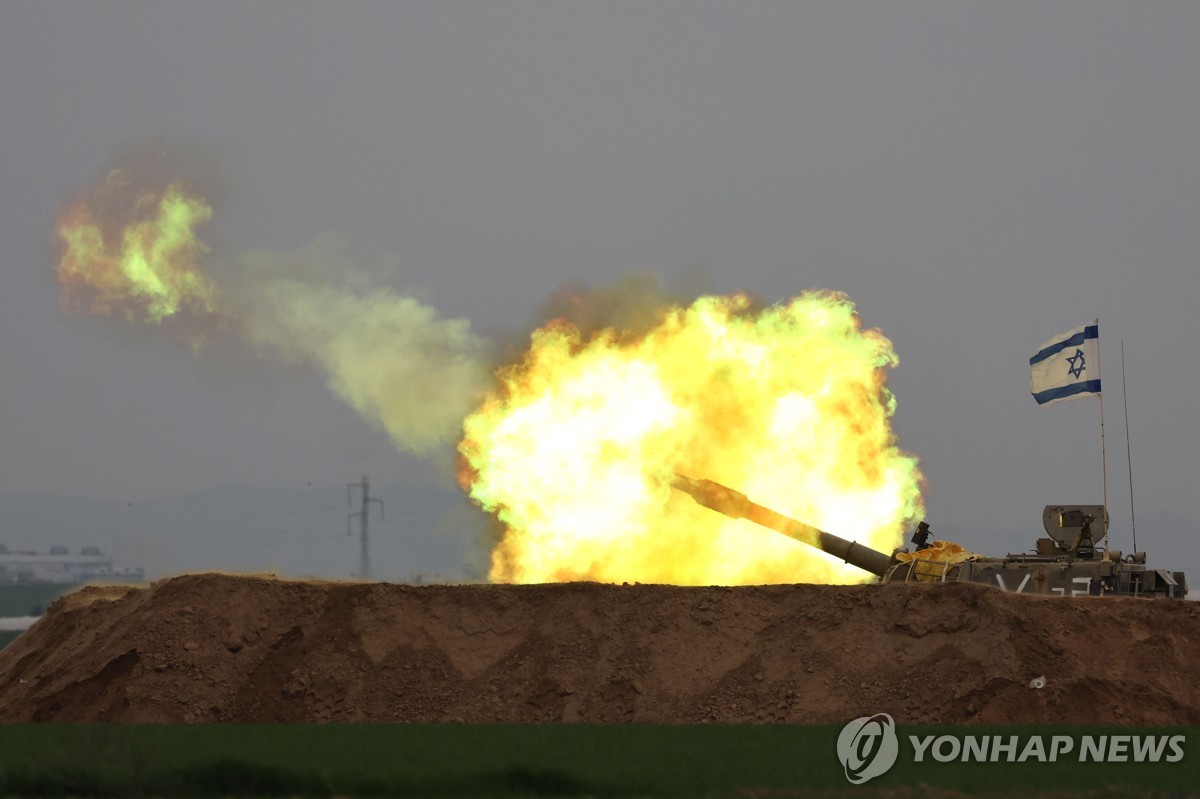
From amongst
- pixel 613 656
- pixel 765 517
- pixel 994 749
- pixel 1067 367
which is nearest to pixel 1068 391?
pixel 1067 367

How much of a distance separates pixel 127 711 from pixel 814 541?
17988mm

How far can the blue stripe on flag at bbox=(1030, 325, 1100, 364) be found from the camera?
42219 millimetres

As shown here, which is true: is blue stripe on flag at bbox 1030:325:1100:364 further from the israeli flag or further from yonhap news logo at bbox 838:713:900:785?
yonhap news logo at bbox 838:713:900:785

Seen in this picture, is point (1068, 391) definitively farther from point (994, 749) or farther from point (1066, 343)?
point (994, 749)

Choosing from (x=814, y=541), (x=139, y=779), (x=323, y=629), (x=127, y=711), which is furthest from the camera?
(x=814, y=541)

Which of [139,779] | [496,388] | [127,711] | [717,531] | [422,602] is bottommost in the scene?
[139,779]

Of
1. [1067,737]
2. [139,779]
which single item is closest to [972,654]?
[1067,737]

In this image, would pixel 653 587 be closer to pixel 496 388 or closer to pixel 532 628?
pixel 532 628

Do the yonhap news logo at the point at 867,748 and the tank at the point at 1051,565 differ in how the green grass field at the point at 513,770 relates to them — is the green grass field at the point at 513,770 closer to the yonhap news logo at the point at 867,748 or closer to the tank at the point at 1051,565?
the yonhap news logo at the point at 867,748

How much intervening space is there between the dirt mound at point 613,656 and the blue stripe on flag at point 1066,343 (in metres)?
8.81

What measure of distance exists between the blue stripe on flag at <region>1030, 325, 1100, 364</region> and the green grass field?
18300 millimetres

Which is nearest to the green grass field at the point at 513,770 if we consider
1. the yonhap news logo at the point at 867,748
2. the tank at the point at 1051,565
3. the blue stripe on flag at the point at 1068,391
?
the yonhap news logo at the point at 867,748

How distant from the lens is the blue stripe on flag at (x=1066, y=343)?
42.2 meters

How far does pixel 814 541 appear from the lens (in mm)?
42438
